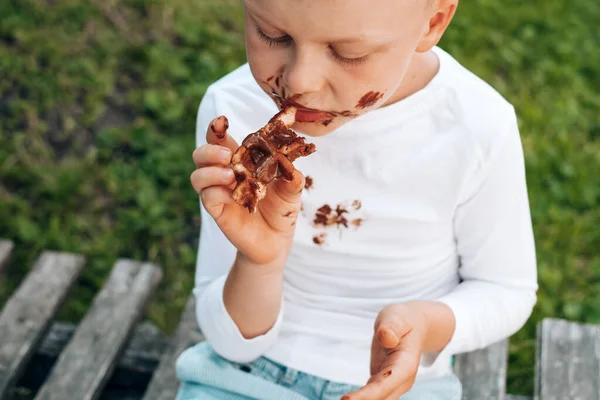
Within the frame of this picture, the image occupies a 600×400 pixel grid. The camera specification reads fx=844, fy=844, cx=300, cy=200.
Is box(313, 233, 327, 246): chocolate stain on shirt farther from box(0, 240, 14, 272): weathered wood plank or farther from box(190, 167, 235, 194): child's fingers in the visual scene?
box(0, 240, 14, 272): weathered wood plank

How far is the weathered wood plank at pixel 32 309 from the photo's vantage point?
6.31 feet

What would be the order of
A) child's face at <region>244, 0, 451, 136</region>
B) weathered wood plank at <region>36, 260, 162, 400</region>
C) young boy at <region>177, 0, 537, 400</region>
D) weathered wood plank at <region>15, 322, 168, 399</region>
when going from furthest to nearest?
weathered wood plank at <region>15, 322, 168, 399</region>, weathered wood plank at <region>36, 260, 162, 400</region>, young boy at <region>177, 0, 537, 400</region>, child's face at <region>244, 0, 451, 136</region>

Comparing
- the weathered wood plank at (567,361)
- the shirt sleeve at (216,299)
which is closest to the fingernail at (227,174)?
the shirt sleeve at (216,299)

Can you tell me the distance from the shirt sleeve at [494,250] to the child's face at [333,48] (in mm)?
299

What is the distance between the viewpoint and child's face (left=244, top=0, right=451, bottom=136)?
1064 millimetres

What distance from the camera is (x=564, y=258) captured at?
2.55 metres

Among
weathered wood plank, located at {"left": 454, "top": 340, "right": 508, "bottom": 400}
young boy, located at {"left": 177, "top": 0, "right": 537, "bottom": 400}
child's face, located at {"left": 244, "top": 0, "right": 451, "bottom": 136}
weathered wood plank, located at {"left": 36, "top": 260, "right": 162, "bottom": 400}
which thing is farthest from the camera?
weathered wood plank, located at {"left": 36, "top": 260, "right": 162, "bottom": 400}

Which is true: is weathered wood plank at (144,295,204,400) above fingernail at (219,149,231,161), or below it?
below

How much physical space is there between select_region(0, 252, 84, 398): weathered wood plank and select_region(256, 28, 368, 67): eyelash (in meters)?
1.13

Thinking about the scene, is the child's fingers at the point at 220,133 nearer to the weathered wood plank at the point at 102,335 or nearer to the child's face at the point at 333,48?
the child's face at the point at 333,48

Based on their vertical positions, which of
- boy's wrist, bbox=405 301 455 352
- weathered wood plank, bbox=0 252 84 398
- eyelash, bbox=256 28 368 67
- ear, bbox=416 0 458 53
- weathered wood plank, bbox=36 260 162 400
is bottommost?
weathered wood plank, bbox=36 260 162 400

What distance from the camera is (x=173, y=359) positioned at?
187 cm

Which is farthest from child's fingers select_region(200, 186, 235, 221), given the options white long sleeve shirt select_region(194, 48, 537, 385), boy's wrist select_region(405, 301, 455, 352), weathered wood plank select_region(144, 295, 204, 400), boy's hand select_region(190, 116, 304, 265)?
weathered wood plank select_region(144, 295, 204, 400)

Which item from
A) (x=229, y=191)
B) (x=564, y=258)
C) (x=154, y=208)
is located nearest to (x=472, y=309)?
(x=229, y=191)
